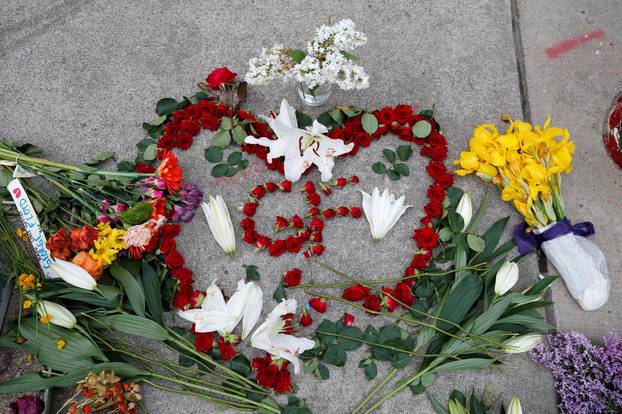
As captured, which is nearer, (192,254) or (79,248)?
(79,248)

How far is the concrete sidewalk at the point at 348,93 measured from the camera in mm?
2285

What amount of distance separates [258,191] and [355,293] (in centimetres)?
60

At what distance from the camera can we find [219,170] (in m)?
2.33

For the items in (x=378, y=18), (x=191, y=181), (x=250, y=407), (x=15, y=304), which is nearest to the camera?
(x=250, y=407)

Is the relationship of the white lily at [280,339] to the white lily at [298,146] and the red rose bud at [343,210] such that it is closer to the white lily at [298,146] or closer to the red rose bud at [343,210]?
the red rose bud at [343,210]

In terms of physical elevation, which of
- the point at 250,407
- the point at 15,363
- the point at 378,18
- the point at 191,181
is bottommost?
the point at 250,407

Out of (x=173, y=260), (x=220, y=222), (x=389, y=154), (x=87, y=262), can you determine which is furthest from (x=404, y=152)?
(x=87, y=262)

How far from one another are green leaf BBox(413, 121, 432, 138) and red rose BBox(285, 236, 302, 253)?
28.0 inches

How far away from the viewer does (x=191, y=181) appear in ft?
7.75

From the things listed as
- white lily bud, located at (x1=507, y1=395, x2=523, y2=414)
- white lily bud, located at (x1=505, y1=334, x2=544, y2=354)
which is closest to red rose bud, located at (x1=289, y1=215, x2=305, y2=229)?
white lily bud, located at (x1=505, y1=334, x2=544, y2=354)

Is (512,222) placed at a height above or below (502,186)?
below

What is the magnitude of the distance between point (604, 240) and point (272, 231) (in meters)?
1.46

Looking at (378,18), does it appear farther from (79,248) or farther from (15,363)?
(15,363)

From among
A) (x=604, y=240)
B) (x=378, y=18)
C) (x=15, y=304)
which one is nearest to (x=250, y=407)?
(x=15, y=304)
